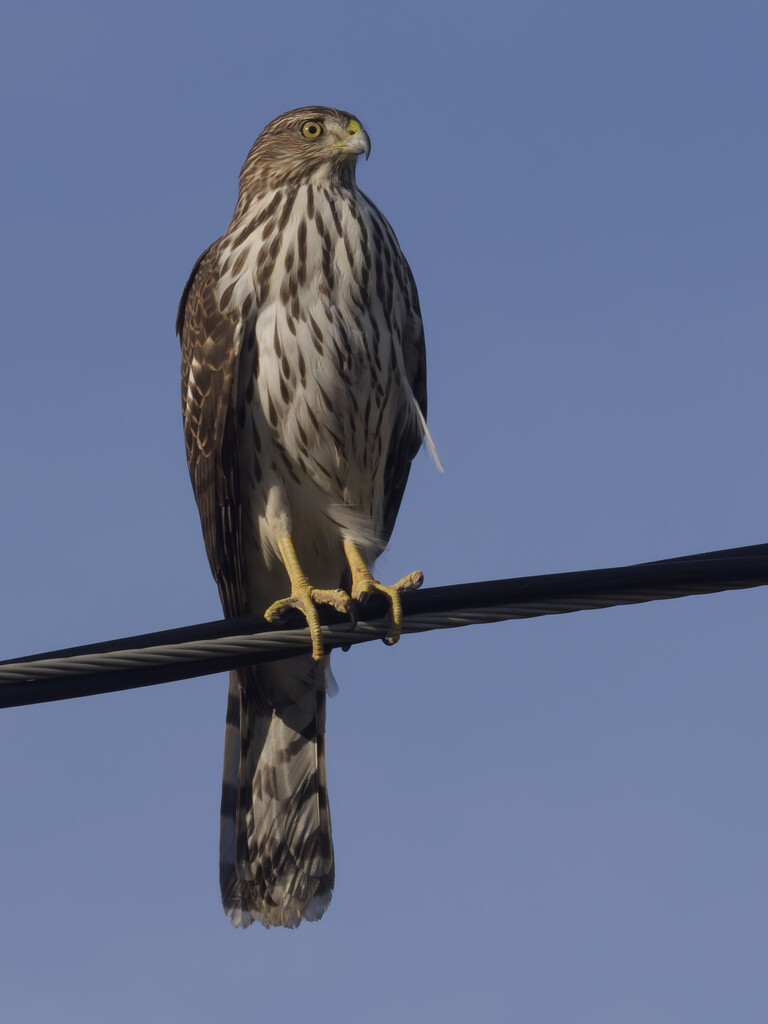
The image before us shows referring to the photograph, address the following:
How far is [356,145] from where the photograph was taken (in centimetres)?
654

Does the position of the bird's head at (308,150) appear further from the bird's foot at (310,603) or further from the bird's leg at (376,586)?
the bird's foot at (310,603)

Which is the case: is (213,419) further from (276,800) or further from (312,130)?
(276,800)

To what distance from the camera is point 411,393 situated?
20.6 ft

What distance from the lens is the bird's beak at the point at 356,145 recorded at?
6.53m

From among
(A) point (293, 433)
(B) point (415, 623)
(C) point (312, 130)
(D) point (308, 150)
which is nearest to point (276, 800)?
(A) point (293, 433)

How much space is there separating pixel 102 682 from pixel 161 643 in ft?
0.64

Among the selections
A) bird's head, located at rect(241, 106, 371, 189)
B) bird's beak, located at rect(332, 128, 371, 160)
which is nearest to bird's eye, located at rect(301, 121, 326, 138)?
bird's head, located at rect(241, 106, 371, 189)

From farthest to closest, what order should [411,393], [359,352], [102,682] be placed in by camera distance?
[411,393]
[359,352]
[102,682]

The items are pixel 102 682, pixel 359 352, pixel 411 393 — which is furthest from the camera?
pixel 411 393

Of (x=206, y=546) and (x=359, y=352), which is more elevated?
(x=359, y=352)

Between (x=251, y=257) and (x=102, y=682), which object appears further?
(x=251, y=257)

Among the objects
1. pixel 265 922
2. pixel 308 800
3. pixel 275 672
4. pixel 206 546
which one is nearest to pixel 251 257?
pixel 206 546

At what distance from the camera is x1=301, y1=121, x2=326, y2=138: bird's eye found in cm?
670

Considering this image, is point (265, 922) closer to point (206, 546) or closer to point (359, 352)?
point (206, 546)
